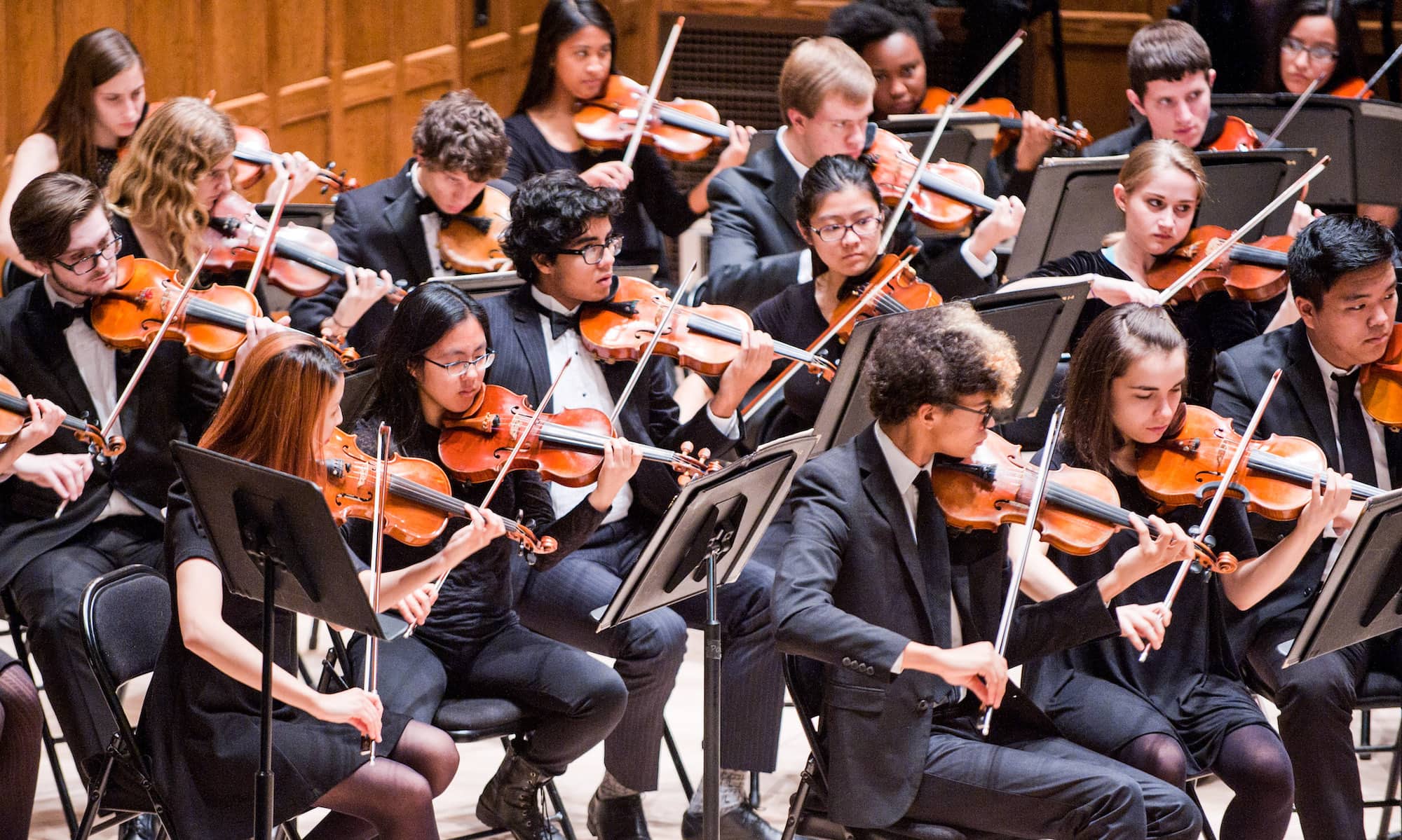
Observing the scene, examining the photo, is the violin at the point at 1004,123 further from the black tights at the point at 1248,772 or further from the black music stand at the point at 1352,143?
the black tights at the point at 1248,772

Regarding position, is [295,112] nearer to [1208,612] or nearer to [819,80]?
[819,80]

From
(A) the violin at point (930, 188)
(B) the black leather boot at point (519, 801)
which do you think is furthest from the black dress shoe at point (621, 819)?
(A) the violin at point (930, 188)

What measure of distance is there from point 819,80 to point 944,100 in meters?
0.92

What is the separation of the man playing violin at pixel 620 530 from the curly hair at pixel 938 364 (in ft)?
2.51

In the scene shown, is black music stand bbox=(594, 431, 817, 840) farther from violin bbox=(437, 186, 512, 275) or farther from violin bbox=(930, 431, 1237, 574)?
violin bbox=(437, 186, 512, 275)

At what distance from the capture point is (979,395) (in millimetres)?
2393

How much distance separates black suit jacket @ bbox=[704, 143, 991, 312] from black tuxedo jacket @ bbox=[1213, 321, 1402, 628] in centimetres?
81

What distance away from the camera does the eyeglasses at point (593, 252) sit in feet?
10.4

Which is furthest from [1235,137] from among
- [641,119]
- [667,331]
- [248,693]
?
[248,693]

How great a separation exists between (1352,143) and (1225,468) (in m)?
1.81

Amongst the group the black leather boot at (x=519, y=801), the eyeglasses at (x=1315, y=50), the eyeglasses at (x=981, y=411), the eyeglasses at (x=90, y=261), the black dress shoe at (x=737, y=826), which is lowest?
the black dress shoe at (x=737, y=826)

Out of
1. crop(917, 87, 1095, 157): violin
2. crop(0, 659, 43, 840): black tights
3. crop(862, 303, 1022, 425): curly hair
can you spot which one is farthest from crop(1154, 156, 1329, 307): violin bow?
crop(0, 659, 43, 840): black tights

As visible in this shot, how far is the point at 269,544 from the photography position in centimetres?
214

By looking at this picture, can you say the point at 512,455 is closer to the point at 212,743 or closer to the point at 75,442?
the point at 212,743
